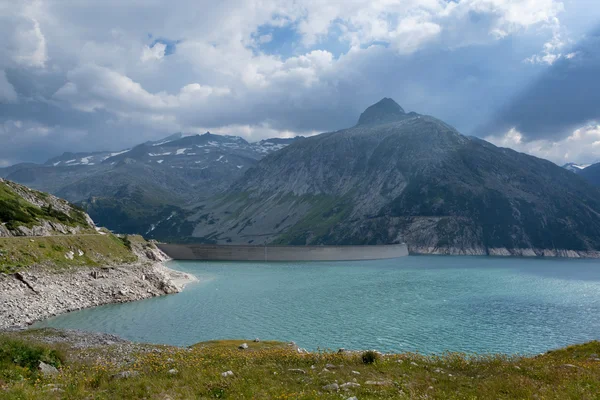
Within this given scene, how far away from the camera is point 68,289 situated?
5612 cm

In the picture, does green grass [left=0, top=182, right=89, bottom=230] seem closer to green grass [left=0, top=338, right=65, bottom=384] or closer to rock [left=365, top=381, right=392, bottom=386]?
green grass [left=0, top=338, right=65, bottom=384]

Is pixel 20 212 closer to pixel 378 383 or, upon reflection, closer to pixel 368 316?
pixel 368 316

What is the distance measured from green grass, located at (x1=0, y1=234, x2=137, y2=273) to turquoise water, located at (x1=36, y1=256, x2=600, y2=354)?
1296 centimetres

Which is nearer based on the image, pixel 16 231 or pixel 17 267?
pixel 17 267

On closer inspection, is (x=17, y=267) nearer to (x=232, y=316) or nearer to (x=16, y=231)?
(x=16, y=231)

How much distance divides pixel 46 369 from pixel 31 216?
2862 inches

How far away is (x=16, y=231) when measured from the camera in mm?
68312

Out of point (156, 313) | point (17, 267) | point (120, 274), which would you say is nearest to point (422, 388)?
point (156, 313)

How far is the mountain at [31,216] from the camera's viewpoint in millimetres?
70000

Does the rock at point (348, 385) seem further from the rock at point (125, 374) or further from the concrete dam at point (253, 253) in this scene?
the concrete dam at point (253, 253)

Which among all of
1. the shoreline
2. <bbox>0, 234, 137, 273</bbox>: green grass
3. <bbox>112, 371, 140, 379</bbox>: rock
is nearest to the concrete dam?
<bbox>0, 234, 137, 273</bbox>: green grass

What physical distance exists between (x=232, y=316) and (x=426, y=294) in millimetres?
39514

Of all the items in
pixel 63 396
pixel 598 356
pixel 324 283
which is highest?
pixel 63 396

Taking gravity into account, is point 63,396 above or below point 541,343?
above
